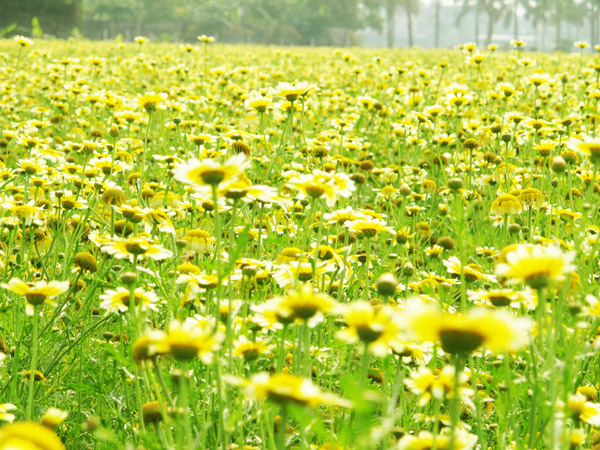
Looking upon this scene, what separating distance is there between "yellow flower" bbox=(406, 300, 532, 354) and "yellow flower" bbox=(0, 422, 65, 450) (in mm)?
335

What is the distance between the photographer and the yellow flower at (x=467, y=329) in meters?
0.66

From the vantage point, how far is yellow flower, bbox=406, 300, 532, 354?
66 centimetres

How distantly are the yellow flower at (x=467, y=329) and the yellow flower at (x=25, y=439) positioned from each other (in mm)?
335

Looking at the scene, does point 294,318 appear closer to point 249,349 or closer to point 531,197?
point 249,349

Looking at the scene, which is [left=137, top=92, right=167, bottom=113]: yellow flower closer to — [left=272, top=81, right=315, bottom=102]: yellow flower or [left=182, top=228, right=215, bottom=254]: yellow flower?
[left=272, top=81, right=315, bottom=102]: yellow flower

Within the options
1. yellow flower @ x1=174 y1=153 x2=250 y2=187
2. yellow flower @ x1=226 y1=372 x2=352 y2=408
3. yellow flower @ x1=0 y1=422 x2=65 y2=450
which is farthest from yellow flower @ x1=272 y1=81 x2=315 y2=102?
yellow flower @ x1=0 y1=422 x2=65 y2=450

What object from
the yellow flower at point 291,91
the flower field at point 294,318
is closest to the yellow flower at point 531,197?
the flower field at point 294,318

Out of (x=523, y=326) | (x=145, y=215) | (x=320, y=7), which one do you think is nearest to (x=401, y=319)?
(x=523, y=326)

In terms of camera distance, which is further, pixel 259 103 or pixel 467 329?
pixel 259 103

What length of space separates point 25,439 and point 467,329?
40 cm

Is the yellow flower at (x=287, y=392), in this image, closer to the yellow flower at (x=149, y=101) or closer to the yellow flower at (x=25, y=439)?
the yellow flower at (x=25, y=439)

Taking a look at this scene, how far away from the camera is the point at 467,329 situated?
67cm

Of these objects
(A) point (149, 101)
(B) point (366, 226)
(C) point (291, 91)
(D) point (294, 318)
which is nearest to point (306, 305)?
(D) point (294, 318)

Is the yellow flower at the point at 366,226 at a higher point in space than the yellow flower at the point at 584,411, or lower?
higher
